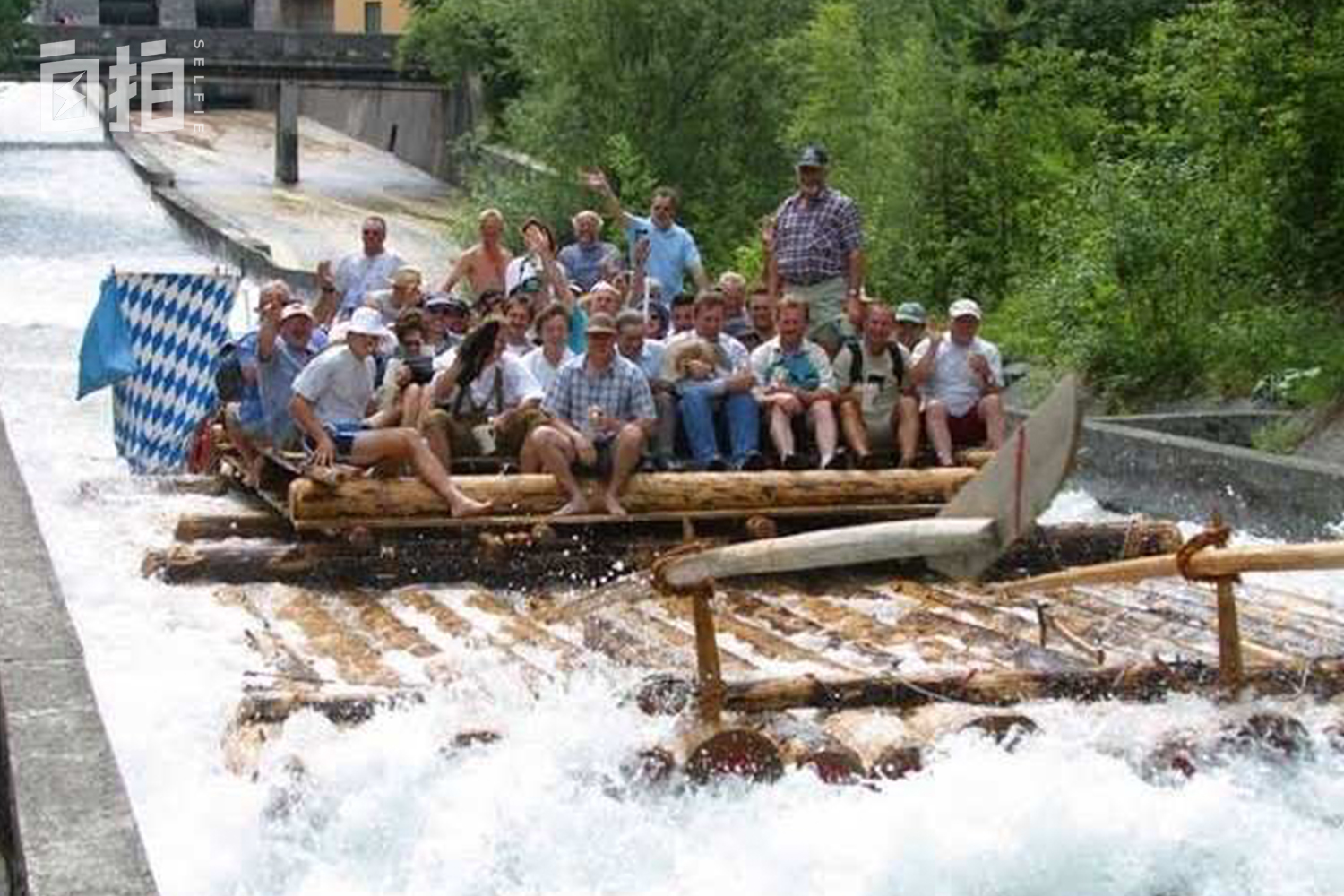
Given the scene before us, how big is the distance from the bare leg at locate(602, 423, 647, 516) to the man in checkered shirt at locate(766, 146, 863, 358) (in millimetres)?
2384

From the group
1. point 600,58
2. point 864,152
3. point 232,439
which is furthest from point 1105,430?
point 600,58

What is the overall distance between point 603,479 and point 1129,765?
4.48 m

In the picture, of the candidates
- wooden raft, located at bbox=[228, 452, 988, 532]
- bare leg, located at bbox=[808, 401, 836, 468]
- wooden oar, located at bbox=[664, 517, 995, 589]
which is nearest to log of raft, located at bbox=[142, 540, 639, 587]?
wooden raft, located at bbox=[228, 452, 988, 532]

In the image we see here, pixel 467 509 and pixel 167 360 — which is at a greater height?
pixel 167 360

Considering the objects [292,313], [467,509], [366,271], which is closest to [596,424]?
[467,509]

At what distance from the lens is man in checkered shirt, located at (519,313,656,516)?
12.2m

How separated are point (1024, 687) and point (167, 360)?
9307 millimetres

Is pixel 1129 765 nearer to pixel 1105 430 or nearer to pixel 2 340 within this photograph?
pixel 1105 430

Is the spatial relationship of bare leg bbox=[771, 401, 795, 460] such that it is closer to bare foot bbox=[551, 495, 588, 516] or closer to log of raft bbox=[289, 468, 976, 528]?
log of raft bbox=[289, 468, 976, 528]

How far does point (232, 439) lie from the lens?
44.0 ft

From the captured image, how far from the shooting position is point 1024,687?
9070 millimetres

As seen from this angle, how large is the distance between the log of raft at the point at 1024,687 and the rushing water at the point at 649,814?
149 mm

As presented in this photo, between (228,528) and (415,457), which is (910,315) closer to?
(415,457)

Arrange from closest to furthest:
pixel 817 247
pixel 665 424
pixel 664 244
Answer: pixel 665 424 → pixel 817 247 → pixel 664 244
